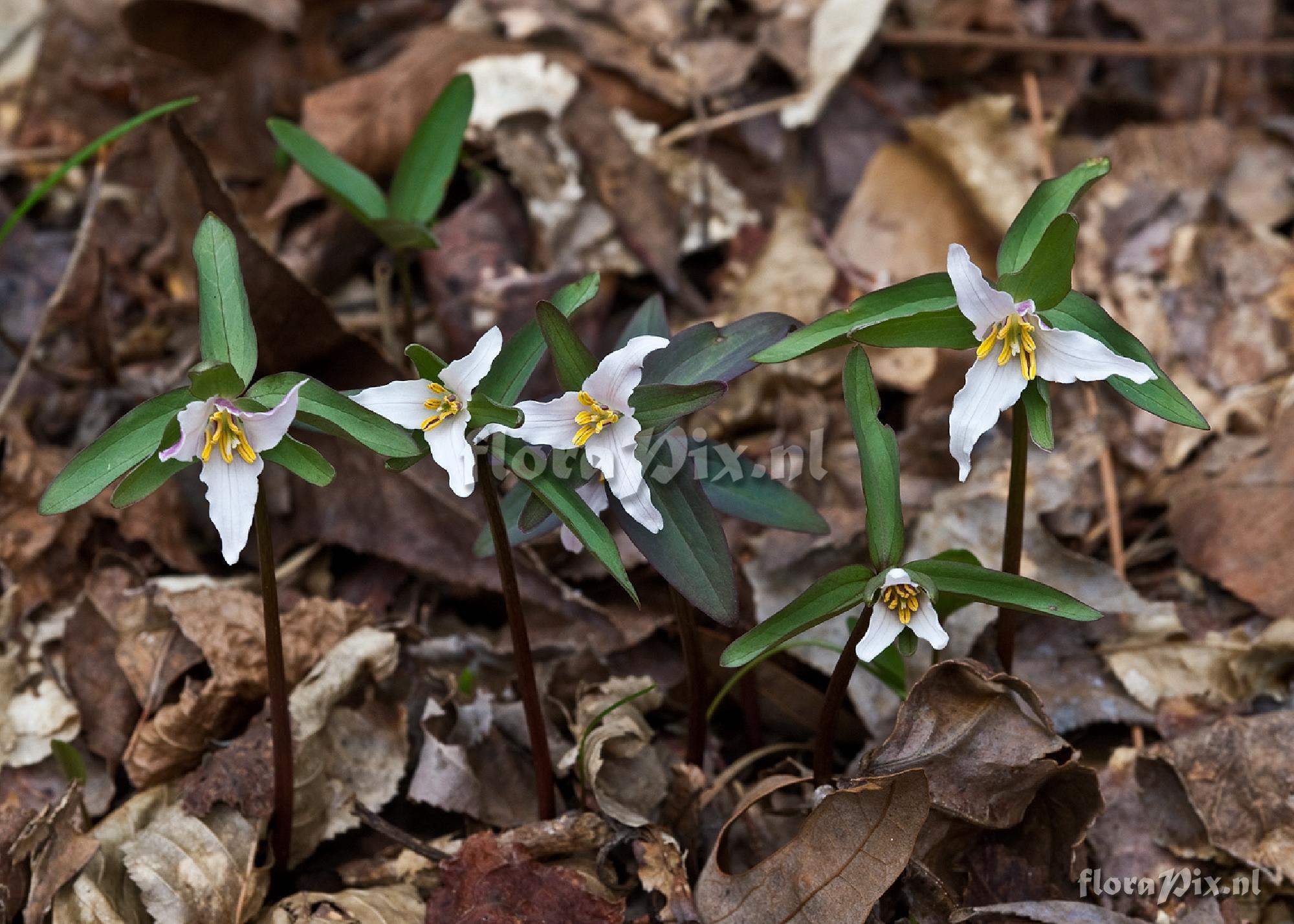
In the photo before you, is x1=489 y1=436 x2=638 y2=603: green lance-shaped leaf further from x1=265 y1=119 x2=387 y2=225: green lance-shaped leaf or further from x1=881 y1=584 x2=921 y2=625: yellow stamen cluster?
x1=265 y1=119 x2=387 y2=225: green lance-shaped leaf

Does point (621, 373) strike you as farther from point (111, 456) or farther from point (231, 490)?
point (111, 456)

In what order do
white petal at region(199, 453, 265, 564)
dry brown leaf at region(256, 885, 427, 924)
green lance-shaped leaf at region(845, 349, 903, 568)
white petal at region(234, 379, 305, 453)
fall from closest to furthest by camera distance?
white petal at region(234, 379, 305, 453), white petal at region(199, 453, 265, 564), green lance-shaped leaf at region(845, 349, 903, 568), dry brown leaf at region(256, 885, 427, 924)

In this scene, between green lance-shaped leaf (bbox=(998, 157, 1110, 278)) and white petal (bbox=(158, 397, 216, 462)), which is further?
green lance-shaped leaf (bbox=(998, 157, 1110, 278))

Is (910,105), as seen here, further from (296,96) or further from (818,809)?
(818,809)

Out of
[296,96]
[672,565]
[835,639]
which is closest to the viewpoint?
[672,565]

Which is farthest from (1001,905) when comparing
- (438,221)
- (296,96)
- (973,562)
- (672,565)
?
(296,96)

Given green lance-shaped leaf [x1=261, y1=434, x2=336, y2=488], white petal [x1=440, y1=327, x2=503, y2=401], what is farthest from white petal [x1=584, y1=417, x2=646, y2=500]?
green lance-shaped leaf [x1=261, y1=434, x2=336, y2=488]

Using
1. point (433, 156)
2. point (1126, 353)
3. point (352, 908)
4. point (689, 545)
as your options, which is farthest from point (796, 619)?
point (433, 156)

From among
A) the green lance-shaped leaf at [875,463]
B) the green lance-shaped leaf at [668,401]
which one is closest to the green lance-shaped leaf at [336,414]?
the green lance-shaped leaf at [668,401]
